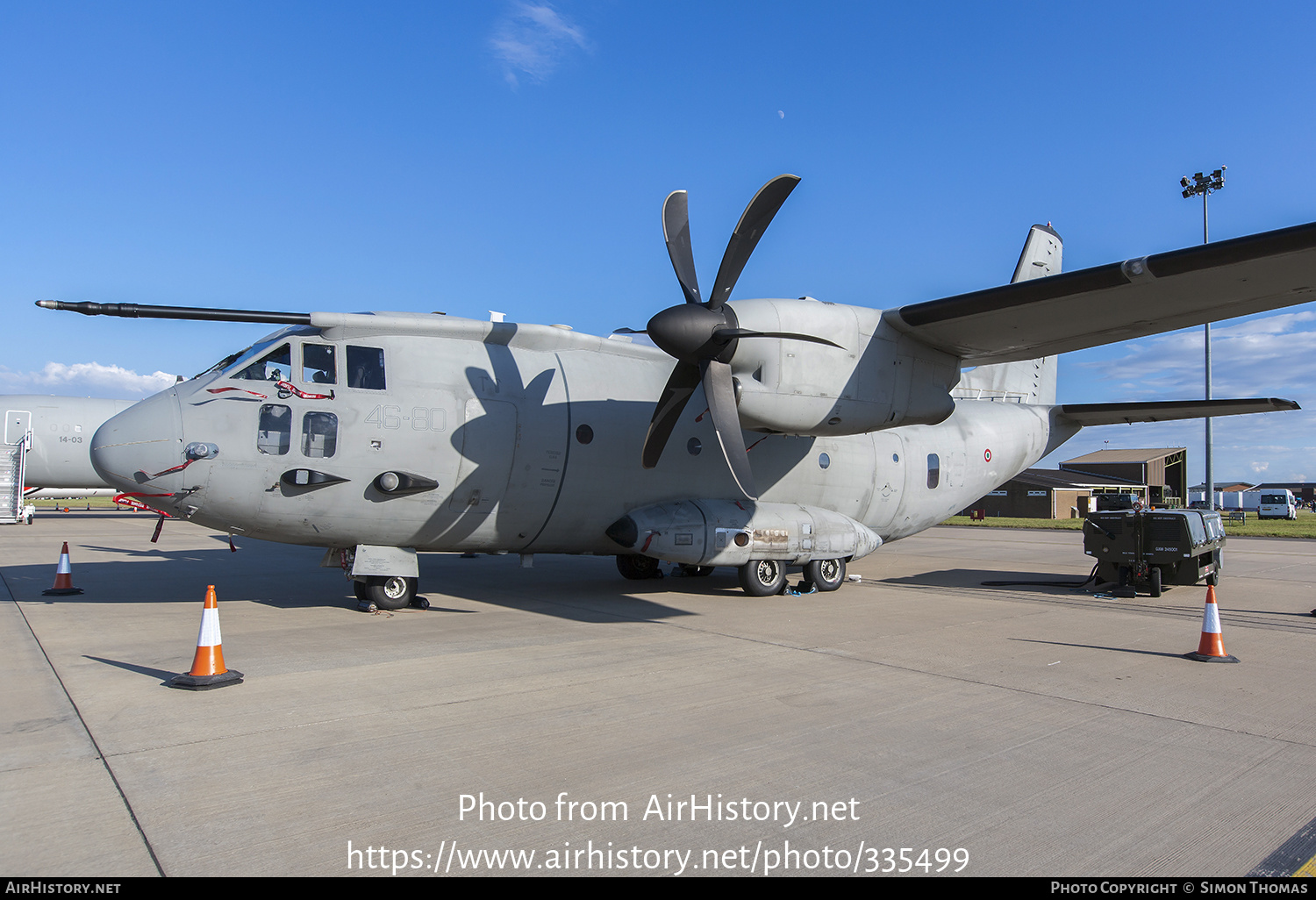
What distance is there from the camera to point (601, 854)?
11.8 feet

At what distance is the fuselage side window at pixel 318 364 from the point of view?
32.7 ft

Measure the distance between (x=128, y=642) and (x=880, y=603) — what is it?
990 cm

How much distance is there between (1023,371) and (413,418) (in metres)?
14.1

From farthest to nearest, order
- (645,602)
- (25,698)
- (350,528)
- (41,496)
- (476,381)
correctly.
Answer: (41,496) < (645,602) < (476,381) < (350,528) < (25,698)

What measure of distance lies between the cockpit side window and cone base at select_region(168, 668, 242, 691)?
434 cm

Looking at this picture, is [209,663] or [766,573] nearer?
[209,663]

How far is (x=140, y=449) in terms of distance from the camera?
9164mm

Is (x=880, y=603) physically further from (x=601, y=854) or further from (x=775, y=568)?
(x=601, y=854)

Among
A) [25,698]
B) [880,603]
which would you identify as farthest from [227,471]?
[880,603]

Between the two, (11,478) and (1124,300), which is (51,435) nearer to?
(11,478)

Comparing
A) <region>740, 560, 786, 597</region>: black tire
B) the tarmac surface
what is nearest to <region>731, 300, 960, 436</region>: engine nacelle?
<region>740, 560, 786, 597</region>: black tire

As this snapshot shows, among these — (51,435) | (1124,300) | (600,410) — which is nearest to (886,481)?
(1124,300)

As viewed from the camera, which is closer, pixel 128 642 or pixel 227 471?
pixel 128 642

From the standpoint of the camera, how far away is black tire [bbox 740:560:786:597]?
12467 millimetres
